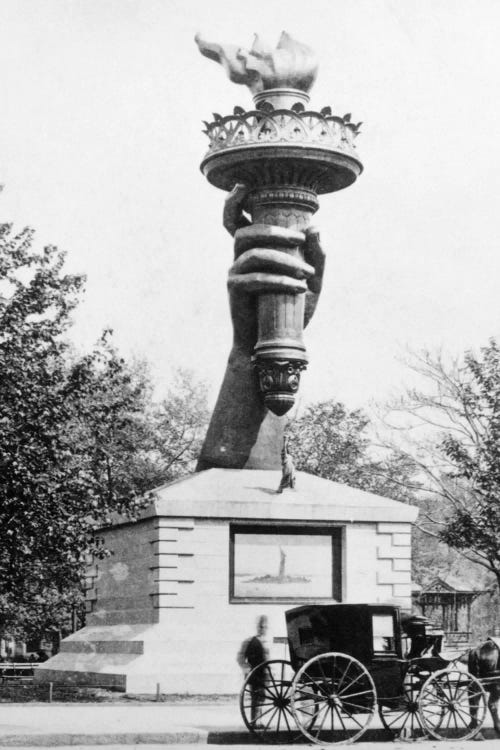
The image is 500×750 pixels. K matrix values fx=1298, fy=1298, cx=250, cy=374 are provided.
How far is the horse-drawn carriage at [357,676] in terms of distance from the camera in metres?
15.0

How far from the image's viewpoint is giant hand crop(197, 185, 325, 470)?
2538 cm

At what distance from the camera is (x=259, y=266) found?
2542cm

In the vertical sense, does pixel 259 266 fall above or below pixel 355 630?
above

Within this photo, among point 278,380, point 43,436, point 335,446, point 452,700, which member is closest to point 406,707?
point 452,700

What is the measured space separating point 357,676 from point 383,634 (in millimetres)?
697

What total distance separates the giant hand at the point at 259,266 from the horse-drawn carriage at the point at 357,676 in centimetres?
1063

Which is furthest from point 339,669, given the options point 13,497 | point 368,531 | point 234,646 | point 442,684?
point 368,531

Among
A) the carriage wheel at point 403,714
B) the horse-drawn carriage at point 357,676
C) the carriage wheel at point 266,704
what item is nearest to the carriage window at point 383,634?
the horse-drawn carriage at point 357,676

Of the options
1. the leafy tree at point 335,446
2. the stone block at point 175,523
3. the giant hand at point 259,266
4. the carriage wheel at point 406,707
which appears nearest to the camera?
the carriage wheel at point 406,707

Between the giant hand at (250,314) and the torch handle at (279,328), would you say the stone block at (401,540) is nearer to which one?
the giant hand at (250,314)

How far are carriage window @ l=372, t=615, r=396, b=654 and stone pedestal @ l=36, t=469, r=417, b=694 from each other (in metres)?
7.22

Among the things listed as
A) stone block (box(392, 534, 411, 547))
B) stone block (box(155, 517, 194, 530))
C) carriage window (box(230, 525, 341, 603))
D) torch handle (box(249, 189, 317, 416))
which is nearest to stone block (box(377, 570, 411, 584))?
stone block (box(392, 534, 411, 547))

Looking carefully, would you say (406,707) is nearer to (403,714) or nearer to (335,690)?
(403,714)

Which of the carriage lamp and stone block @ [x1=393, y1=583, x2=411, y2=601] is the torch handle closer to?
the carriage lamp
